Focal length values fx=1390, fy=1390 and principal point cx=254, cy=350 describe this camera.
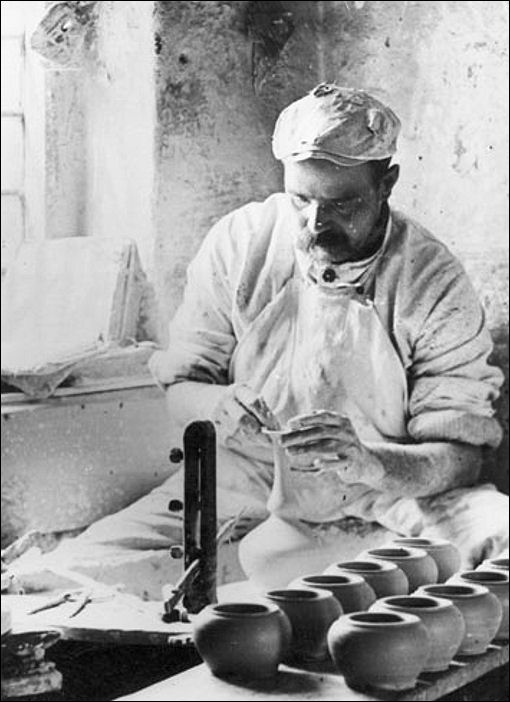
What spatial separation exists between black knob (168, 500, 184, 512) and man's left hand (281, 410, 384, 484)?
8.4 inches

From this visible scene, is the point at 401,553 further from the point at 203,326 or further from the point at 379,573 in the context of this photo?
the point at 203,326

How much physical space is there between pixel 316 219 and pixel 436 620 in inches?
A: 25.5

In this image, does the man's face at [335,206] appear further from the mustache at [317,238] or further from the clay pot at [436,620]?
the clay pot at [436,620]

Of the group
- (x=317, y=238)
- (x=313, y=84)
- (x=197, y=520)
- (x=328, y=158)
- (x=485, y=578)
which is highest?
(x=313, y=84)

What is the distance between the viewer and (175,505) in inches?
83.3

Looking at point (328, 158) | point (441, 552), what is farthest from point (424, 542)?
point (328, 158)

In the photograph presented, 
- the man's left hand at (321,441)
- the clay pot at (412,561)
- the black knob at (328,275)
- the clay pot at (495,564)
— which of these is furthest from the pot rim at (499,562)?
the black knob at (328,275)

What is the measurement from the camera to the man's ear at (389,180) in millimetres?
2205

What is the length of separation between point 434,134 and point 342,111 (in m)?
0.30

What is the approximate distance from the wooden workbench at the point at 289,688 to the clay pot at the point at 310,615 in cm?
4

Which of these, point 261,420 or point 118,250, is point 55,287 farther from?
point 261,420

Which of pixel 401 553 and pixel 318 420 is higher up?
pixel 318 420

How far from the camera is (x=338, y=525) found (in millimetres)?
2361

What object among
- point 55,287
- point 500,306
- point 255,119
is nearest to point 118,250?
point 55,287
